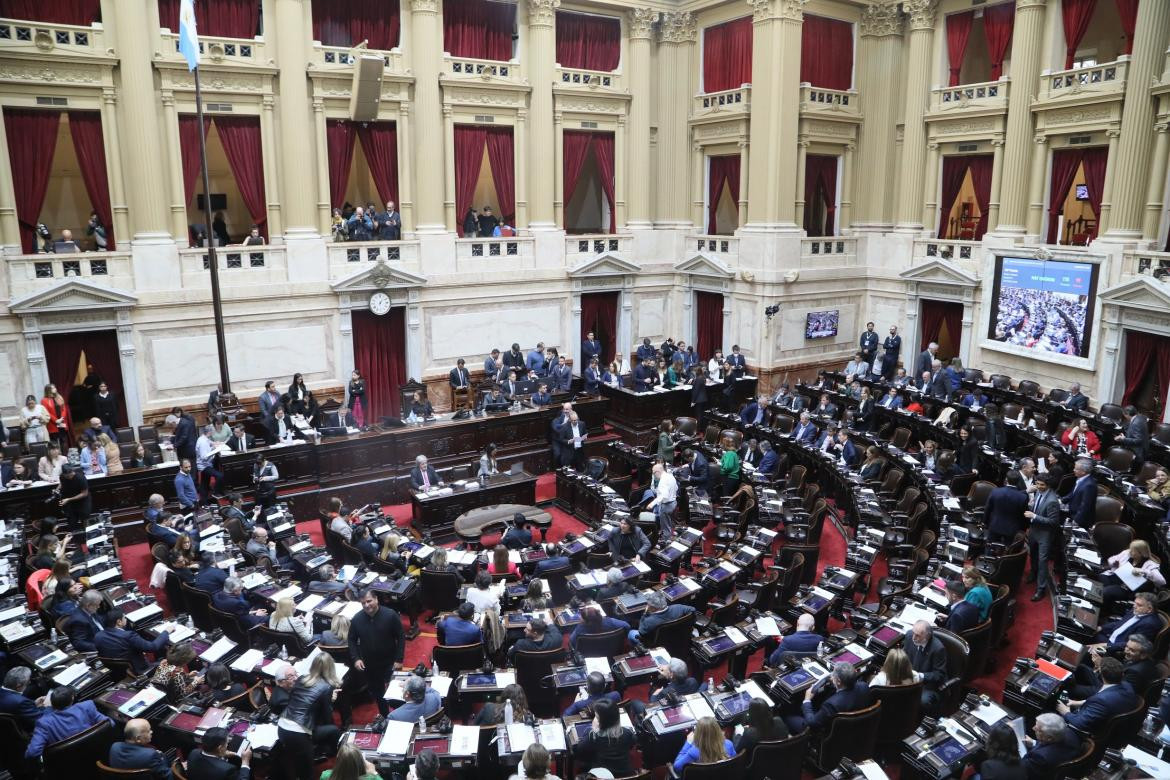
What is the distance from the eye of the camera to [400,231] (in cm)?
2180

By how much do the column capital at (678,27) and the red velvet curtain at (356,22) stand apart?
8086 millimetres

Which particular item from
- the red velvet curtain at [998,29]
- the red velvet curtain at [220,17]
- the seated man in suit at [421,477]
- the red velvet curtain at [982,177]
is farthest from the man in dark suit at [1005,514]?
the red velvet curtain at [220,17]

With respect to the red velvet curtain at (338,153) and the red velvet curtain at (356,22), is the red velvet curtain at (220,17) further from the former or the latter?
the red velvet curtain at (338,153)

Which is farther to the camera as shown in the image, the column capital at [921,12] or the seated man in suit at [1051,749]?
the column capital at [921,12]

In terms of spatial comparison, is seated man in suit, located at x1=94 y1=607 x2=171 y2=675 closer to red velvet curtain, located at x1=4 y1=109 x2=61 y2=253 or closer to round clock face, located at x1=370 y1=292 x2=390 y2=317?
red velvet curtain, located at x1=4 y1=109 x2=61 y2=253

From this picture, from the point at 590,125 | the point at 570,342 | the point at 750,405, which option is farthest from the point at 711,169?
the point at 750,405

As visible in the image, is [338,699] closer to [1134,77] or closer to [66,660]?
[66,660]

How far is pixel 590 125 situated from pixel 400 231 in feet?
21.4

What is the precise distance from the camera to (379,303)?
21.1 meters

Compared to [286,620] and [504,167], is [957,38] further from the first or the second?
[286,620]

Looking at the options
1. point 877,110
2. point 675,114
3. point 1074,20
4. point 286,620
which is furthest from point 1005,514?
point 675,114

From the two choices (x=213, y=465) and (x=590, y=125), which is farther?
(x=590, y=125)

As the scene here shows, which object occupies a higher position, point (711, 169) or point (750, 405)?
point (711, 169)

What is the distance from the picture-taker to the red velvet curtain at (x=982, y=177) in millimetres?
21750
